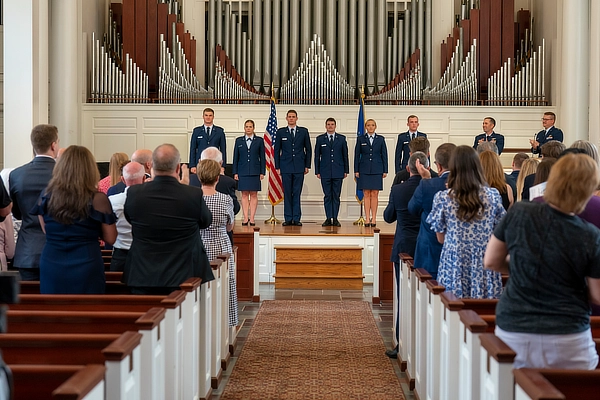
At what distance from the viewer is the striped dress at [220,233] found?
5156 mm

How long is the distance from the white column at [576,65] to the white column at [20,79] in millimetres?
7009

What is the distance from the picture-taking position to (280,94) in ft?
40.3

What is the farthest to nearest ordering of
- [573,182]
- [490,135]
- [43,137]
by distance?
[490,135] → [43,137] → [573,182]

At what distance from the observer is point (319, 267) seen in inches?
342

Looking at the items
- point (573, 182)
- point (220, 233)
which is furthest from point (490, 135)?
point (573, 182)

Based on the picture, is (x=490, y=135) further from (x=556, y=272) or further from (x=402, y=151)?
(x=556, y=272)

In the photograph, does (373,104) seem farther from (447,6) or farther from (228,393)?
(228,393)

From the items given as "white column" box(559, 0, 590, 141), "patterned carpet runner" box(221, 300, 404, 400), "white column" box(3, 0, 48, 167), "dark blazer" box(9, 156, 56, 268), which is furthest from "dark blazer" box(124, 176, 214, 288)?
"white column" box(559, 0, 590, 141)

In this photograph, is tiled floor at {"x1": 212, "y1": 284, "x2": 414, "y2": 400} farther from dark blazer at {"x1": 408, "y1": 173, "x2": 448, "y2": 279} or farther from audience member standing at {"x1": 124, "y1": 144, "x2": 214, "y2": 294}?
audience member standing at {"x1": 124, "y1": 144, "x2": 214, "y2": 294}

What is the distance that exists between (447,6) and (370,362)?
8.63 metres

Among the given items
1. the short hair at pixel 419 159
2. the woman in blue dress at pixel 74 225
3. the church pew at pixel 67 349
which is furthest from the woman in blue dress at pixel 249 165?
the church pew at pixel 67 349

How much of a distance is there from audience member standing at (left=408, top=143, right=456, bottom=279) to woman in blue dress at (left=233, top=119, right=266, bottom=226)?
6071mm

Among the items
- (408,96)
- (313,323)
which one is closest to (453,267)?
(313,323)

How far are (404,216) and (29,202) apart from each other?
232 centimetres
